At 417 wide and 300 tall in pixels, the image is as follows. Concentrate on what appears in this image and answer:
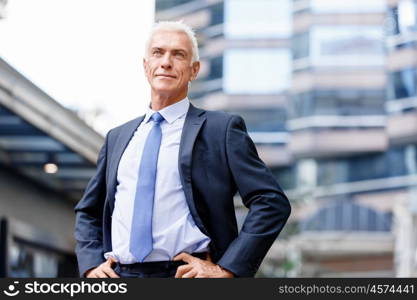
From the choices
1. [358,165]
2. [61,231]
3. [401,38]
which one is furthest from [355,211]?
[61,231]

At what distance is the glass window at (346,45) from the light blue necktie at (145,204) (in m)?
50.4

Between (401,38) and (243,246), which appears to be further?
(401,38)

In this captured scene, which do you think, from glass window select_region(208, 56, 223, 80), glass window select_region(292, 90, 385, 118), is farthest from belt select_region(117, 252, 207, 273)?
glass window select_region(208, 56, 223, 80)

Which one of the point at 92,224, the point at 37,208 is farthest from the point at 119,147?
the point at 37,208

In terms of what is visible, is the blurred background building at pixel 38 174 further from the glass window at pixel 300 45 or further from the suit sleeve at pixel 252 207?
the glass window at pixel 300 45

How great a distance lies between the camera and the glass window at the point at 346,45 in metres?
53.4

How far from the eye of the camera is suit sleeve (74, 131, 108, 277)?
10.6ft

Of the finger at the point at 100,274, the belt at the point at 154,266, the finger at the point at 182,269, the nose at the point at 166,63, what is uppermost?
the nose at the point at 166,63

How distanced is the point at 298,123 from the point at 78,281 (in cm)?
5082

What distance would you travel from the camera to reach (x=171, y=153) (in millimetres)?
3232

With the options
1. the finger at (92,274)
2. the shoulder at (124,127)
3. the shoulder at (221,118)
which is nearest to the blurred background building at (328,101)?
the shoulder at (124,127)

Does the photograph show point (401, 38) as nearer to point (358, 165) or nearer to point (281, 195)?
point (358, 165)

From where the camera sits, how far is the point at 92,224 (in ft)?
11.0

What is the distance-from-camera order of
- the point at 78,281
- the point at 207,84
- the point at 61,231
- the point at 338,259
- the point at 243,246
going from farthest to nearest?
the point at 207,84
the point at 338,259
the point at 61,231
the point at 243,246
the point at 78,281
